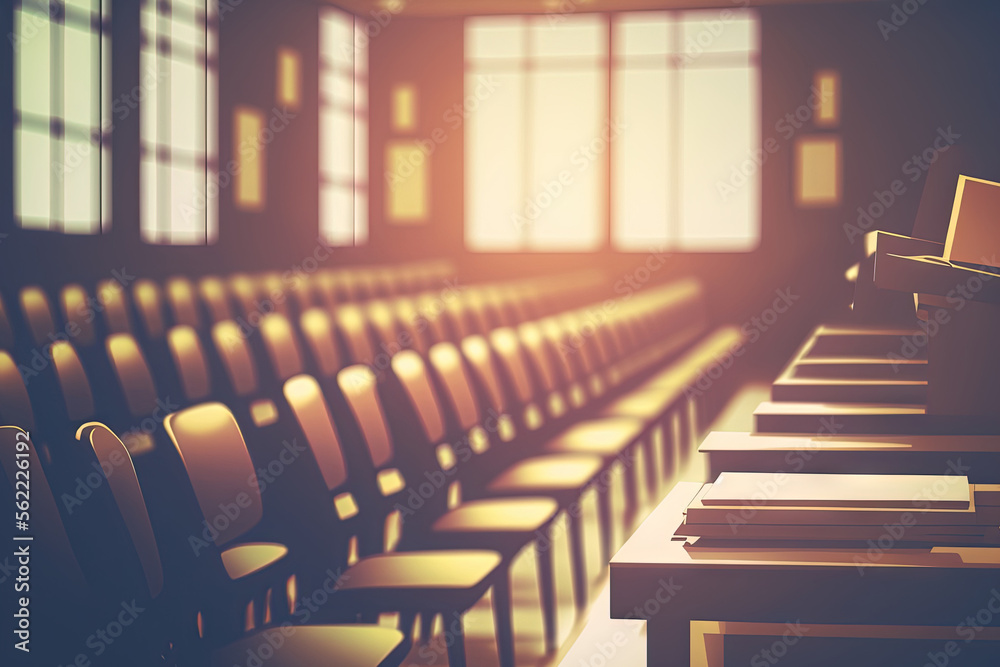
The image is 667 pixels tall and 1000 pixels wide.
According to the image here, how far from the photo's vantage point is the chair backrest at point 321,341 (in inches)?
167

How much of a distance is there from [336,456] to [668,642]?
1.42 meters

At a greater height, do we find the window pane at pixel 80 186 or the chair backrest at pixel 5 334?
the window pane at pixel 80 186

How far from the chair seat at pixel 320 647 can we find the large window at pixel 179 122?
695cm

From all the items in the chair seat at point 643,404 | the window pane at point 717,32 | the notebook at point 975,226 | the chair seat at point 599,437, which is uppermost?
the window pane at point 717,32

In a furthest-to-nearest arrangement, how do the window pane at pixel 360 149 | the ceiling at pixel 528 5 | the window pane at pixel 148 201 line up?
the window pane at pixel 360 149 < the ceiling at pixel 528 5 < the window pane at pixel 148 201

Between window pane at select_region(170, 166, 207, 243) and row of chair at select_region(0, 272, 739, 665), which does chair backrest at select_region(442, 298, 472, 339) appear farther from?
window pane at select_region(170, 166, 207, 243)

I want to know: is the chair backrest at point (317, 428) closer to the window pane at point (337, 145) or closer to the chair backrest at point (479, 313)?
the chair backrest at point (479, 313)

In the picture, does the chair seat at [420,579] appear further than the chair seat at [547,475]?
No

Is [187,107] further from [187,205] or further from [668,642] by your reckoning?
[668,642]

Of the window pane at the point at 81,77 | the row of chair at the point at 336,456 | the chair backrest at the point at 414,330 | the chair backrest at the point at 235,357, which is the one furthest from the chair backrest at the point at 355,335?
the window pane at the point at 81,77

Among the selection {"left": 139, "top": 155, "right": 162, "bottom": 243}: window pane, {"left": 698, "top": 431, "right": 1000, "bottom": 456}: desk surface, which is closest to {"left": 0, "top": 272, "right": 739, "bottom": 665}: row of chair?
{"left": 698, "top": 431, "right": 1000, "bottom": 456}: desk surface

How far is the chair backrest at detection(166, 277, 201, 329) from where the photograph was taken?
217 inches

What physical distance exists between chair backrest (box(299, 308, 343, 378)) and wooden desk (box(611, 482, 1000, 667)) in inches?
122

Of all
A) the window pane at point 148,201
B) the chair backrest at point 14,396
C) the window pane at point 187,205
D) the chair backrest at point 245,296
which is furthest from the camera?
the window pane at point 187,205
